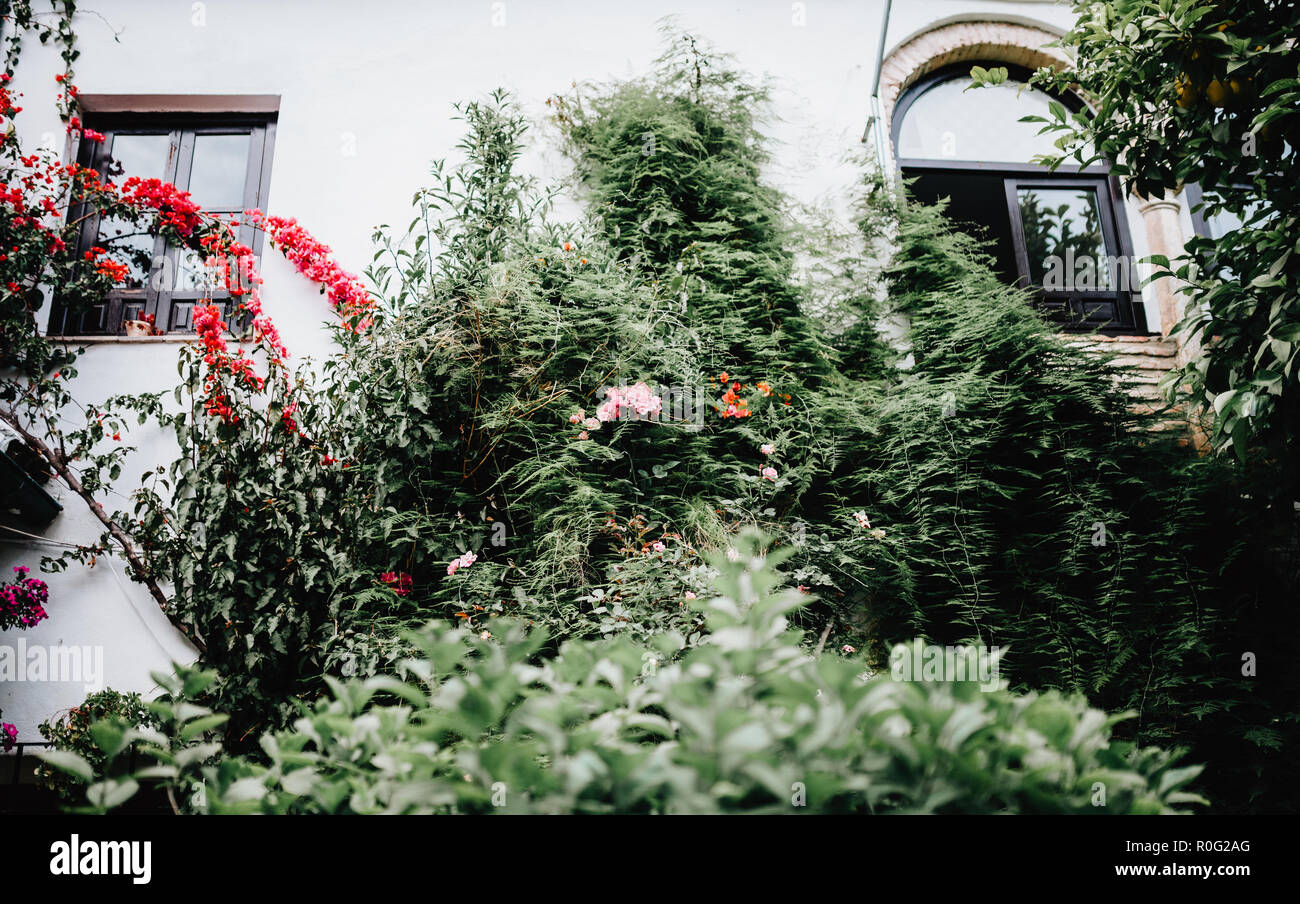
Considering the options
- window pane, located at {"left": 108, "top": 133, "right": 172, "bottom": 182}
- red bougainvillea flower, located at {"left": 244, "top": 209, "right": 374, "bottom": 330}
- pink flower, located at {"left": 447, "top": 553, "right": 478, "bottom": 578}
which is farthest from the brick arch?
window pane, located at {"left": 108, "top": 133, "right": 172, "bottom": 182}

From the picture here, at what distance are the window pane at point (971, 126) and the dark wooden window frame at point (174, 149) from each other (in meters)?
5.12

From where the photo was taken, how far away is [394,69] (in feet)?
18.2

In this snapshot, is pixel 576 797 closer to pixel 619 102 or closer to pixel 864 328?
pixel 864 328

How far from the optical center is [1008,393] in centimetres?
411

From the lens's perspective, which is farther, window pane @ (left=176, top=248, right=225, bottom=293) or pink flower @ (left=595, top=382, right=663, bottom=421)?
window pane @ (left=176, top=248, right=225, bottom=293)

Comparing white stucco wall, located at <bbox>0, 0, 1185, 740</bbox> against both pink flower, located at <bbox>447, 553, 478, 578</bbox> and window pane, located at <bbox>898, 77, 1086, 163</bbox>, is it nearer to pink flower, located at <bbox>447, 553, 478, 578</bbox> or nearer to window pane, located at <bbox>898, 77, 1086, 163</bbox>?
window pane, located at <bbox>898, 77, 1086, 163</bbox>

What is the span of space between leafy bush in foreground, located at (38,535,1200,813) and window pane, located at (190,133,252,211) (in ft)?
17.2

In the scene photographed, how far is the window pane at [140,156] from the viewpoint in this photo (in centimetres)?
534

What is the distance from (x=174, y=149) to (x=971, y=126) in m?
6.43

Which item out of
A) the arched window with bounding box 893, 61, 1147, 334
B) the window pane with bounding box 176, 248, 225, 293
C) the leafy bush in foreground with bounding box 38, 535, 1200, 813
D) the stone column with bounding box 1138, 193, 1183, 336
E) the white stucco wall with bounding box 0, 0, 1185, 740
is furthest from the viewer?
the arched window with bounding box 893, 61, 1147, 334

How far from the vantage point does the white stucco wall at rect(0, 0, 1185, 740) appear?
17.0 ft

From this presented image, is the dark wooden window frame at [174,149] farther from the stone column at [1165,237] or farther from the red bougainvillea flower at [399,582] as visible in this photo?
the stone column at [1165,237]

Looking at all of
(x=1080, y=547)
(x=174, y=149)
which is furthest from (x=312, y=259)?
(x=1080, y=547)
